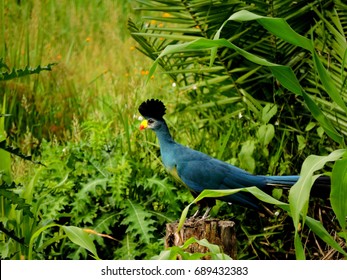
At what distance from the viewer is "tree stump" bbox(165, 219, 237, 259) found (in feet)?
13.4

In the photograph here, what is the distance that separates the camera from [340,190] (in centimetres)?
288

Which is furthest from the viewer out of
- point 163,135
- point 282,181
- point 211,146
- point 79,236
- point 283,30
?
point 211,146

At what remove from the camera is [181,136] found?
5.51 metres

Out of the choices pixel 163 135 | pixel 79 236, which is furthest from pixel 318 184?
pixel 79 236

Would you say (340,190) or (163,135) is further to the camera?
(163,135)

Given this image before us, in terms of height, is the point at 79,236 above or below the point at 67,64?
below

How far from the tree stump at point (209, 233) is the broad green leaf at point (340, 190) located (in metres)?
1.22

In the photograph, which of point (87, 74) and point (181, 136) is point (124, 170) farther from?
point (87, 74)

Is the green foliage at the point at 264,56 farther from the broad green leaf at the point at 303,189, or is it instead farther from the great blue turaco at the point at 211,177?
the broad green leaf at the point at 303,189

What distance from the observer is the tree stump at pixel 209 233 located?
4.07 meters

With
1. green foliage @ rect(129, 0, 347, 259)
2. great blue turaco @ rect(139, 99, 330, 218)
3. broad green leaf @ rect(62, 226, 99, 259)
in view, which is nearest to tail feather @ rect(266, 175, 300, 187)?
great blue turaco @ rect(139, 99, 330, 218)

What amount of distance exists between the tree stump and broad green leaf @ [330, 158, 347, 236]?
48.1 inches

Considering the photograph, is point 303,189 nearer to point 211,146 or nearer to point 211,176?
point 211,176

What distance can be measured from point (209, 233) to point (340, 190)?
1.31m
